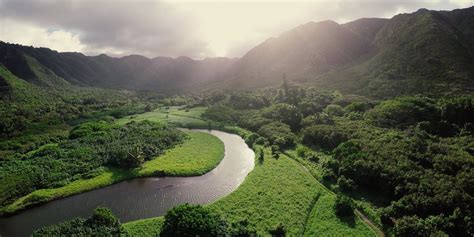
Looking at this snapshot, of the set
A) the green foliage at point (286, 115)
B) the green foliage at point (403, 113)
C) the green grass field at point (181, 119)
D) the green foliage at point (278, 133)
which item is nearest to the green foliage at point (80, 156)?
the green grass field at point (181, 119)

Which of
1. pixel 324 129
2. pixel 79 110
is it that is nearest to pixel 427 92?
pixel 324 129

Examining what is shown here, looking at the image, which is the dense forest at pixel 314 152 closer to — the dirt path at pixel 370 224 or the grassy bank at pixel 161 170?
the dirt path at pixel 370 224

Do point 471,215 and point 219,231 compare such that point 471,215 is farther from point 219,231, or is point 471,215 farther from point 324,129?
point 324,129

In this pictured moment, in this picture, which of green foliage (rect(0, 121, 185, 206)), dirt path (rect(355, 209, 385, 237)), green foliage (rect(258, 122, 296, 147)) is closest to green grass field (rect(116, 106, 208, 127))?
green foliage (rect(0, 121, 185, 206))

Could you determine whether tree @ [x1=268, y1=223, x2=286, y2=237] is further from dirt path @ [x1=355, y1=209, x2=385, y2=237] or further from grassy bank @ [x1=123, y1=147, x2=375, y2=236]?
dirt path @ [x1=355, y1=209, x2=385, y2=237]

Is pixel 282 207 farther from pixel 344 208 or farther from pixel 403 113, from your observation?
pixel 403 113

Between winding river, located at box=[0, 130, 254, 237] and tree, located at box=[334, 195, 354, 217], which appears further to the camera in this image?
winding river, located at box=[0, 130, 254, 237]
